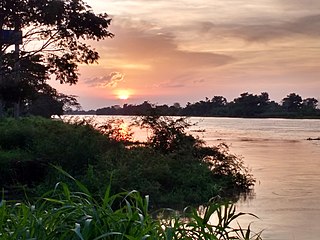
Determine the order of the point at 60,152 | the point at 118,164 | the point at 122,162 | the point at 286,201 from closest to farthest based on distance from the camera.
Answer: the point at 286,201
the point at 118,164
the point at 122,162
the point at 60,152

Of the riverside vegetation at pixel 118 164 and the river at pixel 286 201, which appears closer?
the river at pixel 286 201

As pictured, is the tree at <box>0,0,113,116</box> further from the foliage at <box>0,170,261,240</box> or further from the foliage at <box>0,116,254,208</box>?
the foliage at <box>0,170,261,240</box>

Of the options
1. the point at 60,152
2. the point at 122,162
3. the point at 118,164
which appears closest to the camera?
the point at 118,164

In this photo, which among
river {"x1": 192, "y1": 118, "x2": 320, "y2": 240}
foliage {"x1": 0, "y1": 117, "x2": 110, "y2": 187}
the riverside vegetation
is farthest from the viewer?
foliage {"x1": 0, "y1": 117, "x2": 110, "y2": 187}

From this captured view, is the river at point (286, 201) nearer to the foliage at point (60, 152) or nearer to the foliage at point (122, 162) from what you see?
the foliage at point (122, 162)

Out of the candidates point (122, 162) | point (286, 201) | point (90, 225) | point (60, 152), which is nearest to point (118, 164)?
point (122, 162)

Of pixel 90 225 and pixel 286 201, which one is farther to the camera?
pixel 286 201

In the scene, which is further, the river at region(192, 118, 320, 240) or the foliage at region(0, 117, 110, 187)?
the foliage at region(0, 117, 110, 187)

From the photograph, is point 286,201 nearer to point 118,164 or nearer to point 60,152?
point 118,164

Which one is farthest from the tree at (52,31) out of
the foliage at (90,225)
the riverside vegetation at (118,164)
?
the foliage at (90,225)

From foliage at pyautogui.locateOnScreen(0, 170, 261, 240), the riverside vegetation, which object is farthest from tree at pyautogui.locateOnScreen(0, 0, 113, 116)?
foliage at pyautogui.locateOnScreen(0, 170, 261, 240)

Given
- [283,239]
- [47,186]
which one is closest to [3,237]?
[283,239]

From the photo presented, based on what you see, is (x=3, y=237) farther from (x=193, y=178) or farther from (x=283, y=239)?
(x=193, y=178)

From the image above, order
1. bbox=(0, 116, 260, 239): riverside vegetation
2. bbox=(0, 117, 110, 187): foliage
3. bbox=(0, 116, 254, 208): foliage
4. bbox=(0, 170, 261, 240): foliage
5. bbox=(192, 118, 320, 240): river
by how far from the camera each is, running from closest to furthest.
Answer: bbox=(0, 170, 261, 240): foliage < bbox=(192, 118, 320, 240): river < bbox=(0, 116, 260, 239): riverside vegetation < bbox=(0, 116, 254, 208): foliage < bbox=(0, 117, 110, 187): foliage
